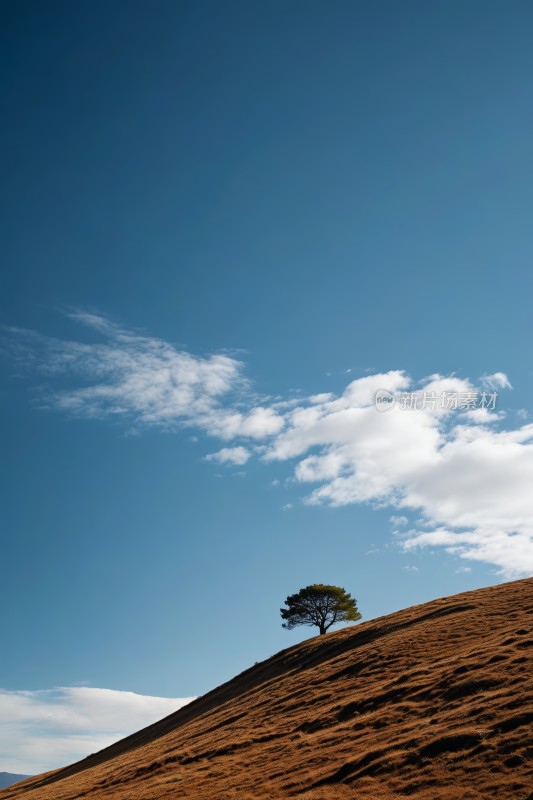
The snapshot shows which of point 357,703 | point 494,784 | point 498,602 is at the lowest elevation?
point 494,784

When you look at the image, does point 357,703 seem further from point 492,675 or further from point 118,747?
point 118,747

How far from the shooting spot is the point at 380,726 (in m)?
32.9

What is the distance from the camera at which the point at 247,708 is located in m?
52.3

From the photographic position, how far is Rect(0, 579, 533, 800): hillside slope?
25.2 m

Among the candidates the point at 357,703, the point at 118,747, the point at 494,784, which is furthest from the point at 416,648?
the point at 118,747

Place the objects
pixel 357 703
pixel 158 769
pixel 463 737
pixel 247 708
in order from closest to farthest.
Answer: pixel 463 737 < pixel 357 703 < pixel 158 769 < pixel 247 708

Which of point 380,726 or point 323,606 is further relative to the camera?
point 323,606

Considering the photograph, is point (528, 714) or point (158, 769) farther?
point (158, 769)

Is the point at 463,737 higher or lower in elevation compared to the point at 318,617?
lower

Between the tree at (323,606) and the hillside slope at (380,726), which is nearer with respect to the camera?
the hillside slope at (380,726)

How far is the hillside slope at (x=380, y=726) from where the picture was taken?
25.2 m

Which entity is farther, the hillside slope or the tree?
the tree

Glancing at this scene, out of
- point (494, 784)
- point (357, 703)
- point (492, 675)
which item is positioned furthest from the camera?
point (357, 703)

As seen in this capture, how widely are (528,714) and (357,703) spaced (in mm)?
14595
